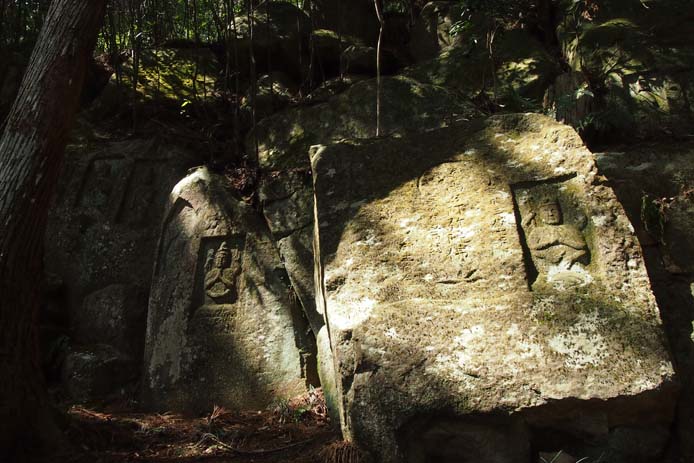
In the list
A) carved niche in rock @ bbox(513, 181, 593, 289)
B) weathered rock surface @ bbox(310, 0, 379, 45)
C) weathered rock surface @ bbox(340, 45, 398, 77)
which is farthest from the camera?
weathered rock surface @ bbox(310, 0, 379, 45)

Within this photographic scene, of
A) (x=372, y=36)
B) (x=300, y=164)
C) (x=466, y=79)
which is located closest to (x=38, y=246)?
(x=300, y=164)

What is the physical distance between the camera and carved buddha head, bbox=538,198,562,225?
3629 millimetres

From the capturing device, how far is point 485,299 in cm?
328

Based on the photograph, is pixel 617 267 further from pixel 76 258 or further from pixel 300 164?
pixel 76 258

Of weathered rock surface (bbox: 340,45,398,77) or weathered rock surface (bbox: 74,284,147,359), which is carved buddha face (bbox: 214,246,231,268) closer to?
weathered rock surface (bbox: 74,284,147,359)

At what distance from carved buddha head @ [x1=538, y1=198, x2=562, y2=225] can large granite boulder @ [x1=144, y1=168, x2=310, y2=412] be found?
2040 millimetres

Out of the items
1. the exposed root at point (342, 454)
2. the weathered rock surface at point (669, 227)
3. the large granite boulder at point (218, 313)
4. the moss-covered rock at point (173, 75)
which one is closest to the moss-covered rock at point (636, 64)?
the weathered rock surface at point (669, 227)

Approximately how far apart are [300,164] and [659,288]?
2.99 meters

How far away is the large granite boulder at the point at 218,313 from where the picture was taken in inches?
A: 183

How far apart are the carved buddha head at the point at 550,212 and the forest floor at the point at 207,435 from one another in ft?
5.53

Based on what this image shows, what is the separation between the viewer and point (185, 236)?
512 centimetres

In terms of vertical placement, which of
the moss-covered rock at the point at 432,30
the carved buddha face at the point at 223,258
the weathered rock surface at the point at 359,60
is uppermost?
the moss-covered rock at the point at 432,30

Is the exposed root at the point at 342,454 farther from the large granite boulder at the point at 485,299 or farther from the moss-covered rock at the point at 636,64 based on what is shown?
the moss-covered rock at the point at 636,64

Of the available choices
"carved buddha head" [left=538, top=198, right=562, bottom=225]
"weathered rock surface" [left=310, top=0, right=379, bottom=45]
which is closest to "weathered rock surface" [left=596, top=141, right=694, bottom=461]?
"carved buddha head" [left=538, top=198, right=562, bottom=225]
